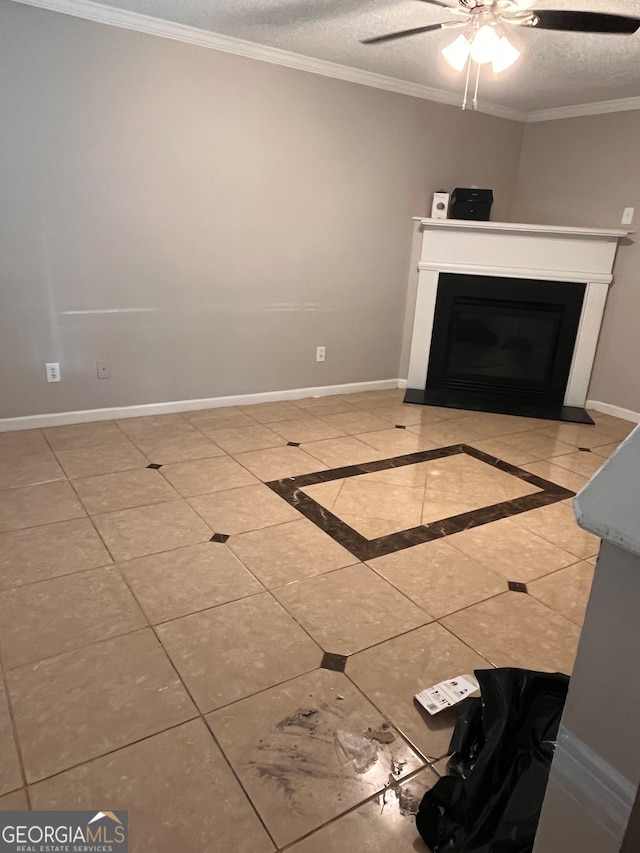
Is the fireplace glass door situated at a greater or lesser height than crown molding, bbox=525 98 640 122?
lesser

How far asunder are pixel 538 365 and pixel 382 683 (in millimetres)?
3693

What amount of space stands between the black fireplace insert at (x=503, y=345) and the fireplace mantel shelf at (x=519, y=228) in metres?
0.37

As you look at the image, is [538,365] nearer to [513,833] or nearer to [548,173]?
[548,173]

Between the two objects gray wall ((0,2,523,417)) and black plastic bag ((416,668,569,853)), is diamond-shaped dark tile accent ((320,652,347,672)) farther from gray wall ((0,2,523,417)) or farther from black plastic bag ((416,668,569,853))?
gray wall ((0,2,523,417))

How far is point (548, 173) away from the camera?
Result: 4914mm

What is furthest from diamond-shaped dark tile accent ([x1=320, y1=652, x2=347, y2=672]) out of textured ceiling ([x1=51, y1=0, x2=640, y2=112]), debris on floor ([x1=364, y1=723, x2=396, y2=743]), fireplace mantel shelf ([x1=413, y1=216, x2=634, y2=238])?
fireplace mantel shelf ([x1=413, y1=216, x2=634, y2=238])

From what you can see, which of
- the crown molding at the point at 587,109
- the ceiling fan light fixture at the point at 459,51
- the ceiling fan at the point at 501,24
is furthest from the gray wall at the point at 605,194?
the ceiling fan light fixture at the point at 459,51

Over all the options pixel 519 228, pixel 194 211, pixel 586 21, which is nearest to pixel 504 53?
pixel 586 21

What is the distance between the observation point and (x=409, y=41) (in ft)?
11.0

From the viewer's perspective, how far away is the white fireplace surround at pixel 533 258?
4375 mm

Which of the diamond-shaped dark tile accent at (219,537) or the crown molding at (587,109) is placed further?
the crown molding at (587,109)

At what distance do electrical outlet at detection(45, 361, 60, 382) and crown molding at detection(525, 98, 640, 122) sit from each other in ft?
14.4

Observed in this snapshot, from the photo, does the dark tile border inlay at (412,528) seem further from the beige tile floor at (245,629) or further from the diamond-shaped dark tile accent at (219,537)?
the diamond-shaped dark tile accent at (219,537)

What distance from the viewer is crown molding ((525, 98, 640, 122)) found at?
4.25m
